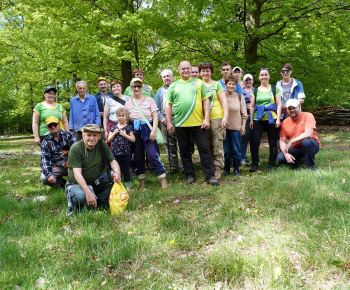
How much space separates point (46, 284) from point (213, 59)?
1046cm

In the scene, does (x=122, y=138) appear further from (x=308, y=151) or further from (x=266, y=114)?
(x=308, y=151)

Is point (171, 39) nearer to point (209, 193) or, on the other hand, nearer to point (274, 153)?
point (274, 153)

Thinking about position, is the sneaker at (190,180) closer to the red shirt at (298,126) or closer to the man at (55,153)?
the red shirt at (298,126)

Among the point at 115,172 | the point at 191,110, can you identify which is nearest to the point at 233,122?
the point at 191,110

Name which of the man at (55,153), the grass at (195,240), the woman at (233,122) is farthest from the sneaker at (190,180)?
the man at (55,153)

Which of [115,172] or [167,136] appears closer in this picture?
[115,172]

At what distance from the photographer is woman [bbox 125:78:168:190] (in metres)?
5.17

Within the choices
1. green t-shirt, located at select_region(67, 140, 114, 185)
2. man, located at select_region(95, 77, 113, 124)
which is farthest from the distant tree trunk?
green t-shirt, located at select_region(67, 140, 114, 185)

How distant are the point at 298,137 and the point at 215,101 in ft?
5.99

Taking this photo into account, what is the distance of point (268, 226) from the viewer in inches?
117

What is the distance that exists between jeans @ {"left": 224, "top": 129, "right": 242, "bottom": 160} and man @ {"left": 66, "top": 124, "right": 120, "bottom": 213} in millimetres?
2642

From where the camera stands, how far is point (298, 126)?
5516mm

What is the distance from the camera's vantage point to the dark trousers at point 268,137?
19.5 feet

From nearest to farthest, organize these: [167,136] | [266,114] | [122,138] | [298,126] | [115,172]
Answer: [115,172]
[122,138]
[298,126]
[266,114]
[167,136]
